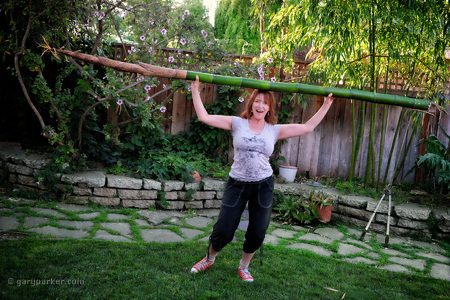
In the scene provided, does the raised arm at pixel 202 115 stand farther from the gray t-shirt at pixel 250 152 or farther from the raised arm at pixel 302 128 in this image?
the raised arm at pixel 302 128

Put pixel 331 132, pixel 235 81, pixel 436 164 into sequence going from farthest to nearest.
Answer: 1. pixel 331 132
2. pixel 436 164
3. pixel 235 81

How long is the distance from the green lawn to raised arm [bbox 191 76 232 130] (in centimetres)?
132

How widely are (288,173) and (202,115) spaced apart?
11.9 ft

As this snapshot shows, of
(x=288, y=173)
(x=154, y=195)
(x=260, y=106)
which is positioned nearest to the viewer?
(x=260, y=106)

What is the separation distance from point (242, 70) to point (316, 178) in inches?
95.8

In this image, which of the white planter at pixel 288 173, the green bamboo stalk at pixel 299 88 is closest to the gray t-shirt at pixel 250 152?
the green bamboo stalk at pixel 299 88

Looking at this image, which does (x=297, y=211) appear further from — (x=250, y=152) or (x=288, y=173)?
(x=250, y=152)

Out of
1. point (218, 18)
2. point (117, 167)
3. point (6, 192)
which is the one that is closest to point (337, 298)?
point (117, 167)

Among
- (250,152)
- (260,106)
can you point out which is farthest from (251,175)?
(260,106)

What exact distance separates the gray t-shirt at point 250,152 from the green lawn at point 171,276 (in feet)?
3.05

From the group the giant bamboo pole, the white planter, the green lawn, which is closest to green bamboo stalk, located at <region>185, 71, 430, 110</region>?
the giant bamboo pole

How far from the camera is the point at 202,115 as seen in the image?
2961 millimetres

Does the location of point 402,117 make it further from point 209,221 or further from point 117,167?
point 117,167

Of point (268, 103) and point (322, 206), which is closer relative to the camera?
point (268, 103)
